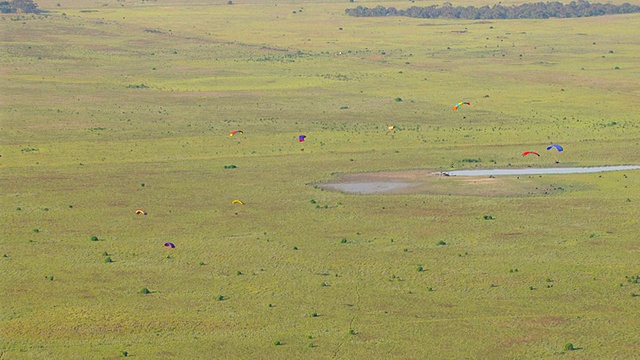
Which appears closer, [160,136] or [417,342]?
[417,342]

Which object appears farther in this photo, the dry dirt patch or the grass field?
the dry dirt patch

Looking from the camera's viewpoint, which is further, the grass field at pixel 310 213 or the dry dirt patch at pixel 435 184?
the dry dirt patch at pixel 435 184

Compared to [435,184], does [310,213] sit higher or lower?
higher

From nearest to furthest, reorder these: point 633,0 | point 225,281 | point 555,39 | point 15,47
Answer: point 225,281 < point 15,47 < point 555,39 < point 633,0

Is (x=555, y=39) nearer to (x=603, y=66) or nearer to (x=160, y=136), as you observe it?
(x=603, y=66)

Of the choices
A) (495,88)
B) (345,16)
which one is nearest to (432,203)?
(495,88)

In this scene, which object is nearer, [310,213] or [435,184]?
[310,213]

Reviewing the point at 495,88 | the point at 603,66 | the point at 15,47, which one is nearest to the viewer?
the point at 495,88
